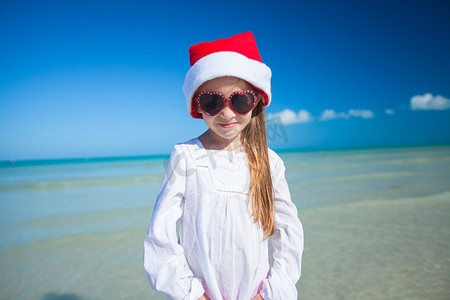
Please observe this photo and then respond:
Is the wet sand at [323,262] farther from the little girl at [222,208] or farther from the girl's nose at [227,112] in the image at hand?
the girl's nose at [227,112]

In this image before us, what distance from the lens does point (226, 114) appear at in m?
1.16

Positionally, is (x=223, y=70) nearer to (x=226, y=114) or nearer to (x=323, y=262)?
(x=226, y=114)

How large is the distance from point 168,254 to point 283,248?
55 cm

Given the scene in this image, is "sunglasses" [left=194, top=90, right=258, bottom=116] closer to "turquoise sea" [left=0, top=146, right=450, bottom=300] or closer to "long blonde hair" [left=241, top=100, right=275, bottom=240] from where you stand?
"long blonde hair" [left=241, top=100, right=275, bottom=240]

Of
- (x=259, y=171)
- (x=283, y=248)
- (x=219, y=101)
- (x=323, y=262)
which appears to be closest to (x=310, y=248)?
(x=323, y=262)

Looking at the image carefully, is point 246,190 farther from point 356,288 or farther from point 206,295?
point 356,288

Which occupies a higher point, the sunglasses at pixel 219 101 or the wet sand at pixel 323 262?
the sunglasses at pixel 219 101

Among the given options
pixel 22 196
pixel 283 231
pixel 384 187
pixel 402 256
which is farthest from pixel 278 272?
pixel 22 196

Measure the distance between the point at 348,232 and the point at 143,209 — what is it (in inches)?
164

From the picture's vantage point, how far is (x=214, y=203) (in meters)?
1.14

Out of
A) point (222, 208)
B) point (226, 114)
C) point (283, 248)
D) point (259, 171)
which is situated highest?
point (226, 114)

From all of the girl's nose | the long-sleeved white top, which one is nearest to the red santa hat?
the girl's nose

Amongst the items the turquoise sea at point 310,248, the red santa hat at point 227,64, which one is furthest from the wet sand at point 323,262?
the red santa hat at point 227,64

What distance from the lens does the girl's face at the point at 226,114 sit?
116cm
